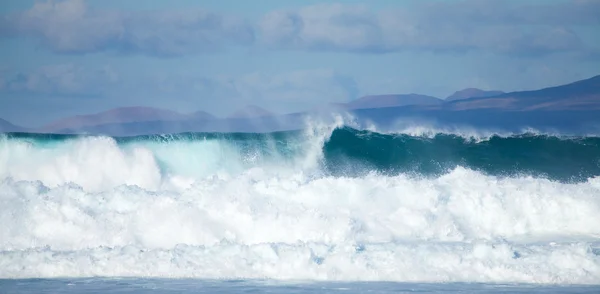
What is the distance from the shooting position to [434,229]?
17375mm

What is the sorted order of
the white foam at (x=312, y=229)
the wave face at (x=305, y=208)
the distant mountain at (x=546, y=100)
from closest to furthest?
the white foam at (x=312, y=229) < the wave face at (x=305, y=208) < the distant mountain at (x=546, y=100)

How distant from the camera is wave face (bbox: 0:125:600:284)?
14.2m

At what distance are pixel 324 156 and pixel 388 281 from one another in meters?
9.89

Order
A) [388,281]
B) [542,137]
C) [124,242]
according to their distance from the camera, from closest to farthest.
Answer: [388,281] → [124,242] → [542,137]

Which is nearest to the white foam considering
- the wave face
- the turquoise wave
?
the wave face

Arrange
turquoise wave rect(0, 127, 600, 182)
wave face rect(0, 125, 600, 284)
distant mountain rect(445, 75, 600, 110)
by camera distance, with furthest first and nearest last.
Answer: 1. distant mountain rect(445, 75, 600, 110)
2. turquoise wave rect(0, 127, 600, 182)
3. wave face rect(0, 125, 600, 284)

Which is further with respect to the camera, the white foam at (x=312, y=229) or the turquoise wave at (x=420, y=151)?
the turquoise wave at (x=420, y=151)

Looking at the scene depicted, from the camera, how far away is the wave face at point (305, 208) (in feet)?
46.5

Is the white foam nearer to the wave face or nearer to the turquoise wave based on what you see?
the wave face

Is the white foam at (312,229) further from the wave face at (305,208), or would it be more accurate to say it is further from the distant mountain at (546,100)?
the distant mountain at (546,100)

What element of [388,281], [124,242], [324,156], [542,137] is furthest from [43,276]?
[542,137]

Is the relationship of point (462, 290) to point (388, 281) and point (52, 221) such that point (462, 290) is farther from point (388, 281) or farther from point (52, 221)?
point (52, 221)

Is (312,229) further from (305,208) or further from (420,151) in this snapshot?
(420,151)

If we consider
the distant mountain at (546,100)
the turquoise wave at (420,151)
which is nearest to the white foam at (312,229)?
the turquoise wave at (420,151)
